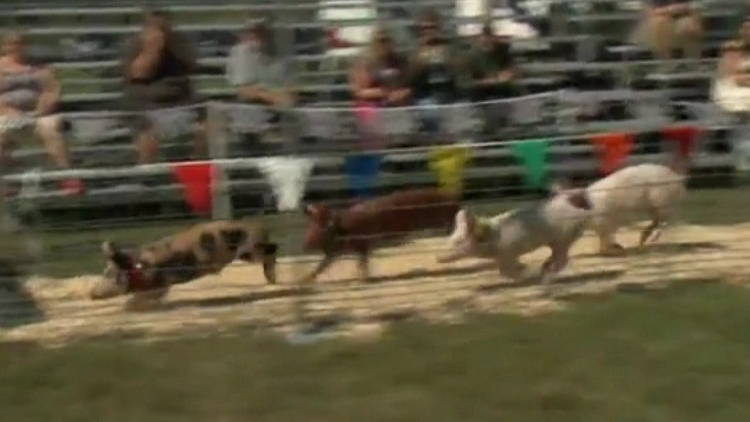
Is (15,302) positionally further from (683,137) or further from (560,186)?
(683,137)

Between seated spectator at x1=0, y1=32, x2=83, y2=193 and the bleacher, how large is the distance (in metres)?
0.10

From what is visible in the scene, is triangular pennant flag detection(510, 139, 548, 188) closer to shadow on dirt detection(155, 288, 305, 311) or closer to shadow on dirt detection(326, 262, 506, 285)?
shadow on dirt detection(326, 262, 506, 285)

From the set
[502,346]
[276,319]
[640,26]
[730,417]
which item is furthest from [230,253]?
[640,26]

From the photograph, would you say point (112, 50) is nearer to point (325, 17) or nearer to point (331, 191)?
point (325, 17)

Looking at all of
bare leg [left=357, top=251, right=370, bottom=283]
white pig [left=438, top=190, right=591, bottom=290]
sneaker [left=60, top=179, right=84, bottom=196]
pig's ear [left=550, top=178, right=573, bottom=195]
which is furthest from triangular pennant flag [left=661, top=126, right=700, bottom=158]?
sneaker [left=60, top=179, right=84, bottom=196]

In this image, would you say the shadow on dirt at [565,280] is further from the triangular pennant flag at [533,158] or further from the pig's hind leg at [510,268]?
the triangular pennant flag at [533,158]

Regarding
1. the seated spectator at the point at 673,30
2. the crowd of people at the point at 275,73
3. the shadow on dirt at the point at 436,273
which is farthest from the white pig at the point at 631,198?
the seated spectator at the point at 673,30

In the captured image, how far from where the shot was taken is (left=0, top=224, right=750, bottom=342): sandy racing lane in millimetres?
6594

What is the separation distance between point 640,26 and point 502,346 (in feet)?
15.1

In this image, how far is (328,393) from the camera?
5438mm

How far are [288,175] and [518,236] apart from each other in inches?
45.9

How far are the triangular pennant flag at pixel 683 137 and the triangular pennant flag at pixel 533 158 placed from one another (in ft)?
2.29

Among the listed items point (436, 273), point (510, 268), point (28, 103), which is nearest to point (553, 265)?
point (510, 268)

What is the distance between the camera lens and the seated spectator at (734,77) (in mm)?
8680
